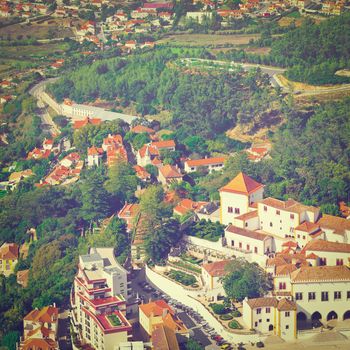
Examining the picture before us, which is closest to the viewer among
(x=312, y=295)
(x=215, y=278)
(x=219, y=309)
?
(x=312, y=295)

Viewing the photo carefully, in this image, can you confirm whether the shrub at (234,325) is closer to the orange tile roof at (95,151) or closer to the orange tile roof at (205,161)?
the orange tile roof at (205,161)

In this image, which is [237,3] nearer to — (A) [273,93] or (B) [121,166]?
(A) [273,93]

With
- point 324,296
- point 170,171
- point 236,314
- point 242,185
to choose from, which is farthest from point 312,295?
point 170,171

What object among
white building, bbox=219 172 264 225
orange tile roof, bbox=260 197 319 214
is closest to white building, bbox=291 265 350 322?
orange tile roof, bbox=260 197 319 214

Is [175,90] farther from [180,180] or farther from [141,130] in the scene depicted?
[180,180]

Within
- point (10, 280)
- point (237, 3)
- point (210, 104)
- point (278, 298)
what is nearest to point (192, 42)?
point (237, 3)

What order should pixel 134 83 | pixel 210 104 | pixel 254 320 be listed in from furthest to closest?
1. pixel 134 83
2. pixel 210 104
3. pixel 254 320
